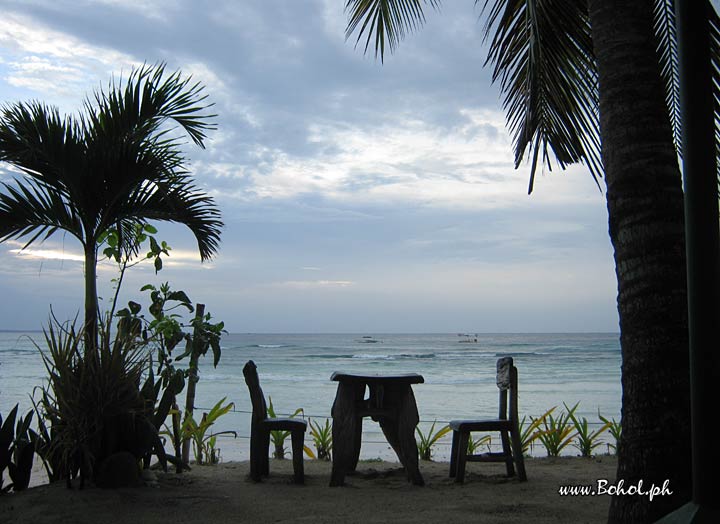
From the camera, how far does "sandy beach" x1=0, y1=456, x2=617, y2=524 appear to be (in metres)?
3.57

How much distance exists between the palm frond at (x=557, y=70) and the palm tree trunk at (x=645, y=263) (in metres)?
1.67

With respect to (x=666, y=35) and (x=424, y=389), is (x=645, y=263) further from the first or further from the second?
(x=424, y=389)

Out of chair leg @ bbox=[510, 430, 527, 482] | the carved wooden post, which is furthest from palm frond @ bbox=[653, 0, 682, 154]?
the carved wooden post

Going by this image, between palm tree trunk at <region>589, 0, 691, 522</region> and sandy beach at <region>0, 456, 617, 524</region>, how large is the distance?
1239 mm

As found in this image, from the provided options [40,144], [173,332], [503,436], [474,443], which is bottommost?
[474,443]

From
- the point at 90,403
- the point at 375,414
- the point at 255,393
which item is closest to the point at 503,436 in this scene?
the point at 375,414

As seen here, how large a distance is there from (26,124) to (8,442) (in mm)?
2133

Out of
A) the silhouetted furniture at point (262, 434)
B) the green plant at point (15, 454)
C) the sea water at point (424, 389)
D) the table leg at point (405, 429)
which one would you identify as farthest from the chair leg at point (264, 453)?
the sea water at point (424, 389)

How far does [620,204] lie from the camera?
2.53m

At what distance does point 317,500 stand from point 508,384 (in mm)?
1760

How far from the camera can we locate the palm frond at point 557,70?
4.49 m

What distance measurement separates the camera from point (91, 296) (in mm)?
4430

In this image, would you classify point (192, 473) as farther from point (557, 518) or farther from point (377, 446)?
point (377, 446)

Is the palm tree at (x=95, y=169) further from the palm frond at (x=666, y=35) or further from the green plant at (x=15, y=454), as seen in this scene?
A: the palm frond at (x=666, y=35)
